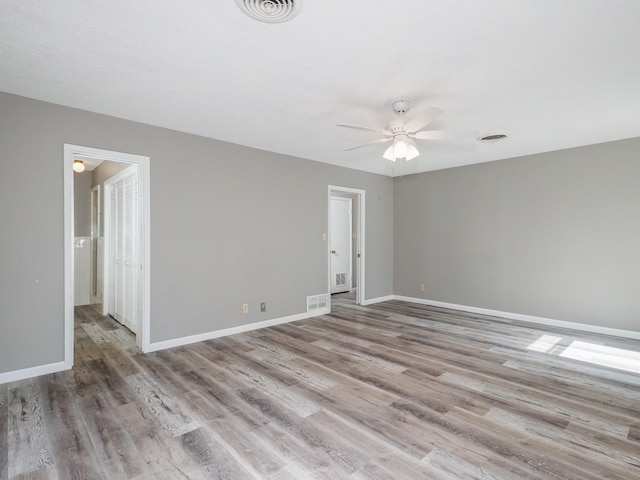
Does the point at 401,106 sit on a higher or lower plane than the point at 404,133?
higher

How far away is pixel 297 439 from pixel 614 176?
498 cm

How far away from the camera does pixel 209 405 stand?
8.23ft

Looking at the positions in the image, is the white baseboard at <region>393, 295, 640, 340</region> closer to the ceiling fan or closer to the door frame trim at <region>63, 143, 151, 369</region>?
the ceiling fan

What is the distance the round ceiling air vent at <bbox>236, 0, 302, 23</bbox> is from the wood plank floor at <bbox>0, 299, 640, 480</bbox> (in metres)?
2.51

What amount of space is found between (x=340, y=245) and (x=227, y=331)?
152 inches

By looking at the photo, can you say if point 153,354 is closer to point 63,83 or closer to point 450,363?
point 63,83

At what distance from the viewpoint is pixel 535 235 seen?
4930 millimetres

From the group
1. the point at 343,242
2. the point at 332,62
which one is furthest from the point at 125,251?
the point at 343,242

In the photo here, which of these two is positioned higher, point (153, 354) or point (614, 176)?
point (614, 176)

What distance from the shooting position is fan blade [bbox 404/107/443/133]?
102 inches

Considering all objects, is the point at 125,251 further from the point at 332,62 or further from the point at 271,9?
the point at 271,9

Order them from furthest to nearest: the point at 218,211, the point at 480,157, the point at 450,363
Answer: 1. the point at 480,157
2. the point at 218,211
3. the point at 450,363

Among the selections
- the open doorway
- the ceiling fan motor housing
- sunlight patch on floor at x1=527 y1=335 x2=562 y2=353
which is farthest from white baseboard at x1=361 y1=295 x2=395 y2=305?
the ceiling fan motor housing

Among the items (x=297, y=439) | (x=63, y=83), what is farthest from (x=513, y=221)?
(x=63, y=83)
